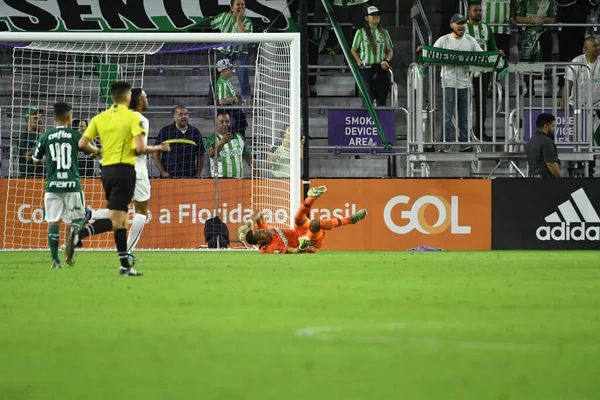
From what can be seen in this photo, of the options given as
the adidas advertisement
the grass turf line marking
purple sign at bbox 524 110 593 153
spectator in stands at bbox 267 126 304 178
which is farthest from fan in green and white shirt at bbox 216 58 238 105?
the grass turf line marking

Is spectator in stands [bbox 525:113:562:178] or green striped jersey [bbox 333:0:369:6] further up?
green striped jersey [bbox 333:0:369:6]

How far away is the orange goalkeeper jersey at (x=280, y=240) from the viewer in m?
14.6

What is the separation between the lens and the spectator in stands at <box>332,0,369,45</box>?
19719 millimetres

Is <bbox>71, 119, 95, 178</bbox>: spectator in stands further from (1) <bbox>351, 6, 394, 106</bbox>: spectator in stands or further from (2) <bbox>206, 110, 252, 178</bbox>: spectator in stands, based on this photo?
(1) <bbox>351, 6, 394, 106</bbox>: spectator in stands

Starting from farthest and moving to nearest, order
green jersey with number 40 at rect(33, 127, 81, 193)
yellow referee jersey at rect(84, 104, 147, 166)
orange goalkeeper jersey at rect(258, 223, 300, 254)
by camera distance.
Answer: orange goalkeeper jersey at rect(258, 223, 300, 254)
green jersey with number 40 at rect(33, 127, 81, 193)
yellow referee jersey at rect(84, 104, 147, 166)

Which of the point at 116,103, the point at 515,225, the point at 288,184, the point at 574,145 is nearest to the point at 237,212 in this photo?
the point at 288,184

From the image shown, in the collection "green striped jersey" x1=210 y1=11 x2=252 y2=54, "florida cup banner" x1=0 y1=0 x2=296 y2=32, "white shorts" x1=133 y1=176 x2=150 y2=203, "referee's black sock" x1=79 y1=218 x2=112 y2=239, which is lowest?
"referee's black sock" x1=79 y1=218 x2=112 y2=239

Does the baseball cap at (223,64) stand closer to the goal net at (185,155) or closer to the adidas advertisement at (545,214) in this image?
the goal net at (185,155)

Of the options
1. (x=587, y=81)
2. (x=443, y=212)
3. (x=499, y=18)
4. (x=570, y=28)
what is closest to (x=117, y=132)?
(x=443, y=212)

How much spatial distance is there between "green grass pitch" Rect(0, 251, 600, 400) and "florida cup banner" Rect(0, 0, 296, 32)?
11631 millimetres

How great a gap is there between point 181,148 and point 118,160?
7.27m

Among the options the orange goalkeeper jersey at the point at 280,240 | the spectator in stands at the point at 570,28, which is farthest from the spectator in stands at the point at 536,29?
the orange goalkeeper jersey at the point at 280,240

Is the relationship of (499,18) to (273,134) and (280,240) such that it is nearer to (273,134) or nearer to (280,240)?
(273,134)

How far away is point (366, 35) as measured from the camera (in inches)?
755
